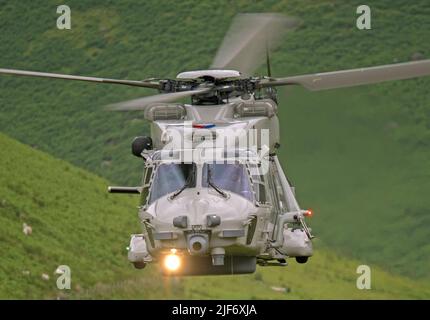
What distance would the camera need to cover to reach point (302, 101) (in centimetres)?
4594

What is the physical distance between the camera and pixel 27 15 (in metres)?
64.8

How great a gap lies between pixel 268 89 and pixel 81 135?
2880 centimetres

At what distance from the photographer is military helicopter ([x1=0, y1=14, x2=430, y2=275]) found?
25.5 meters

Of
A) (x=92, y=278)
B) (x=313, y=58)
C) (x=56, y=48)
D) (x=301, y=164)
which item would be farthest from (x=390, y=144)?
(x=56, y=48)

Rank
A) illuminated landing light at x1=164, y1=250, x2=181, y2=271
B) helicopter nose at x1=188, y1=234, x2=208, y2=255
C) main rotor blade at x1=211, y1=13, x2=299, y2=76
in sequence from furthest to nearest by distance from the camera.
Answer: main rotor blade at x1=211, y1=13, x2=299, y2=76 → illuminated landing light at x1=164, y1=250, x2=181, y2=271 → helicopter nose at x1=188, y1=234, x2=208, y2=255

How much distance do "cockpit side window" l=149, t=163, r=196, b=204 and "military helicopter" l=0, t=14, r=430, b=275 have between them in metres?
0.02

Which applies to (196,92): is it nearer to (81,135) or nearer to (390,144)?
(390,144)

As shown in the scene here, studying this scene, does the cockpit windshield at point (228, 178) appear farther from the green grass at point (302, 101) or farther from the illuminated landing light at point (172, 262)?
the green grass at point (302, 101)

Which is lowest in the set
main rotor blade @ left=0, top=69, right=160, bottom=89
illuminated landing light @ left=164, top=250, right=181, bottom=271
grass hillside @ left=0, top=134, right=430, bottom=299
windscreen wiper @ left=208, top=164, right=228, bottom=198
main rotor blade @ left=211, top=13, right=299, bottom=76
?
illuminated landing light @ left=164, top=250, right=181, bottom=271

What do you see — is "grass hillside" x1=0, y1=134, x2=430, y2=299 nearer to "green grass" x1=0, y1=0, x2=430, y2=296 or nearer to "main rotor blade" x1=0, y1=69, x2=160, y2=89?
"green grass" x1=0, y1=0, x2=430, y2=296

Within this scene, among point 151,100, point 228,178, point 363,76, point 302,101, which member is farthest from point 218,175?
point 302,101

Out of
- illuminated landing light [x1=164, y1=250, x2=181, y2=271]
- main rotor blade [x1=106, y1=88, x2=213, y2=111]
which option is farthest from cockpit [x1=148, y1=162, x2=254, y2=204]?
main rotor blade [x1=106, y1=88, x2=213, y2=111]

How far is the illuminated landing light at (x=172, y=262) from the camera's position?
25.7 m

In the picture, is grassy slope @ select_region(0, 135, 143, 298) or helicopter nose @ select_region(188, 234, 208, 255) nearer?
helicopter nose @ select_region(188, 234, 208, 255)
